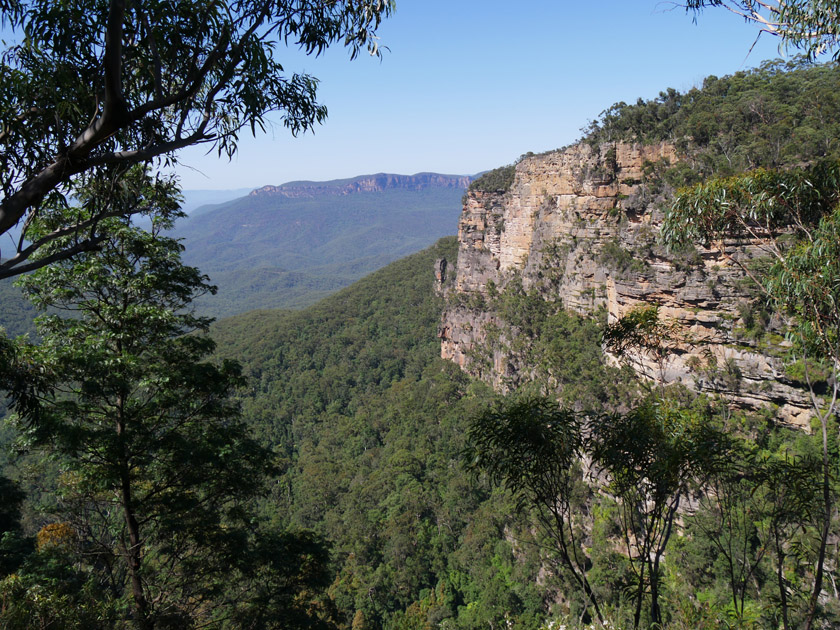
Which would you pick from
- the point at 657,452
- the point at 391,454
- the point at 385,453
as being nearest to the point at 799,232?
the point at 657,452

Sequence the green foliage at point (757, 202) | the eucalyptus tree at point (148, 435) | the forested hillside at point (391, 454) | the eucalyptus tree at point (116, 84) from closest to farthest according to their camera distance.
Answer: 1. the eucalyptus tree at point (116, 84)
2. the eucalyptus tree at point (148, 435)
3. the green foliage at point (757, 202)
4. the forested hillside at point (391, 454)

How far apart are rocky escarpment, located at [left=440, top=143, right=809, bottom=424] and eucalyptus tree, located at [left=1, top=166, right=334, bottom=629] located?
6.58 m

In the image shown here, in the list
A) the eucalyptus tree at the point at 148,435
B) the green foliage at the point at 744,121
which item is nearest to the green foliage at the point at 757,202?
the eucalyptus tree at the point at 148,435

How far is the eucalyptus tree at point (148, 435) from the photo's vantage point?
18.4 feet

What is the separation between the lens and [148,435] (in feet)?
19.8

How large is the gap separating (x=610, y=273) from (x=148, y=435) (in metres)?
18.4

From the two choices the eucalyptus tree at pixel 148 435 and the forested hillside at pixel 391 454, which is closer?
the eucalyptus tree at pixel 148 435

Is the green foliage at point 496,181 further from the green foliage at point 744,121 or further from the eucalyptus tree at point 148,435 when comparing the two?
the eucalyptus tree at point 148,435

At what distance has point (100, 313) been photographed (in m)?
6.35

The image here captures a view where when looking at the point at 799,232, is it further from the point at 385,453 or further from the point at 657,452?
the point at 385,453

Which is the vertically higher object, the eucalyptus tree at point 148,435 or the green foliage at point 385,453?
the eucalyptus tree at point 148,435

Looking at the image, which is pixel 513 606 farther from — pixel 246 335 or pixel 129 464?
pixel 246 335

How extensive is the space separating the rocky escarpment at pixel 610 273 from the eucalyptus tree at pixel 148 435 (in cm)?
658

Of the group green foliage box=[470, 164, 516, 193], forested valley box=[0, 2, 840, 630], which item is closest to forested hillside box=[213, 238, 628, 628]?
forested valley box=[0, 2, 840, 630]
